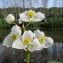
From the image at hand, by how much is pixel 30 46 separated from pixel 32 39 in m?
0.03

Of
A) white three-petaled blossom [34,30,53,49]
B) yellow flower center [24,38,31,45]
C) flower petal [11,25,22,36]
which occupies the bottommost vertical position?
white three-petaled blossom [34,30,53,49]

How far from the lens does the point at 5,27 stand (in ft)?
73.7

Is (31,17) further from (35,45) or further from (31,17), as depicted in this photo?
(35,45)

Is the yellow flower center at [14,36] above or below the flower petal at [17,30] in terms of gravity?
below

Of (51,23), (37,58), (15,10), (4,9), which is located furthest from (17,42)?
(4,9)

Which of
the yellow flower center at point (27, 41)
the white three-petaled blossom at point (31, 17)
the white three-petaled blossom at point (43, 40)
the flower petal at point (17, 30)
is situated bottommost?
the white three-petaled blossom at point (43, 40)

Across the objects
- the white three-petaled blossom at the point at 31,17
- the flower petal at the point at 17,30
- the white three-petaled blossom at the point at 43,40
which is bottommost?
the white three-petaled blossom at the point at 43,40

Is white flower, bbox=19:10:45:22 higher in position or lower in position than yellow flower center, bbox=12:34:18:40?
higher

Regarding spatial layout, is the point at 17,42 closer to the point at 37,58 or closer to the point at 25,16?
the point at 25,16

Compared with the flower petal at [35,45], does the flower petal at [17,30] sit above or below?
above

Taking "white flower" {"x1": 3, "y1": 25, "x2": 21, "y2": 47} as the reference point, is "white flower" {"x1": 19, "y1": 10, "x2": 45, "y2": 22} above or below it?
above

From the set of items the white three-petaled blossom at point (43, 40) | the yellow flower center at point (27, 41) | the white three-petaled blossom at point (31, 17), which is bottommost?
the white three-petaled blossom at point (43, 40)

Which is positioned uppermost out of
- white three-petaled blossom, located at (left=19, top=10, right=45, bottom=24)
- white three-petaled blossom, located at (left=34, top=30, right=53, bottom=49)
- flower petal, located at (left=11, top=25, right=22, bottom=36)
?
white three-petaled blossom, located at (left=19, top=10, right=45, bottom=24)

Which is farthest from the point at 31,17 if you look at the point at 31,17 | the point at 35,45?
the point at 35,45
